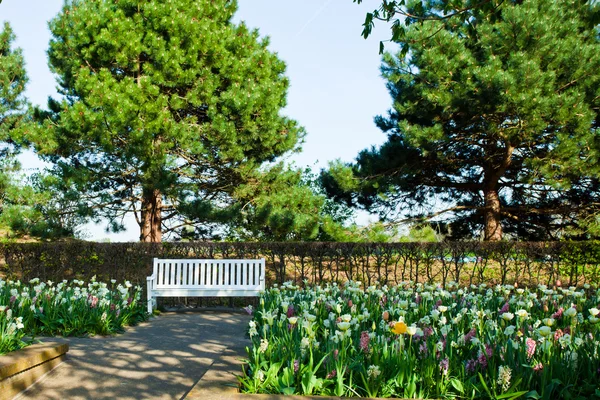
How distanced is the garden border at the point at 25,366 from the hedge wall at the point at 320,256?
210 inches

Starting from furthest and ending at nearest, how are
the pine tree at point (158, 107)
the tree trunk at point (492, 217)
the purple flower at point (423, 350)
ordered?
1. the tree trunk at point (492, 217)
2. the pine tree at point (158, 107)
3. the purple flower at point (423, 350)

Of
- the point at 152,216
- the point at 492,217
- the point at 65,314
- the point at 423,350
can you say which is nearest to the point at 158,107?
the point at 152,216

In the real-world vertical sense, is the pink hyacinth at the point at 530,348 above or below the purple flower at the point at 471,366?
above

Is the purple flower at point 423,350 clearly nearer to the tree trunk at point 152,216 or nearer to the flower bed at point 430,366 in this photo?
the flower bed at point 430,366

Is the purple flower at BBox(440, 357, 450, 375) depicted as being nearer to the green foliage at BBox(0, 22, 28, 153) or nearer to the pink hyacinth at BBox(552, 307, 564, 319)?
the pink hyacinth at BBox(552, 307, 564, 319)

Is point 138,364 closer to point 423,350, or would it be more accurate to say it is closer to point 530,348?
point 423,350

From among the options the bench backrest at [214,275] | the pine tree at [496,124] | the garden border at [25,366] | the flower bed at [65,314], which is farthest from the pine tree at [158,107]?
the garden border at [25,366]

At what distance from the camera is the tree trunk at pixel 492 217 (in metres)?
12.5

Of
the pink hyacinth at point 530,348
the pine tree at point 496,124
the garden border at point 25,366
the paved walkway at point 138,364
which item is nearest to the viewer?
the pink hyacinth at point 530,348

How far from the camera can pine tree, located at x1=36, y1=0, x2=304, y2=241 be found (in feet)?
37.0

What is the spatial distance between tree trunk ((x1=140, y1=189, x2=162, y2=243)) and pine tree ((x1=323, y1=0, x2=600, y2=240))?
4.16 metres

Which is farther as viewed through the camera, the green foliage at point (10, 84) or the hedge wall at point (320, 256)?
the green foliage at point (10, 84)

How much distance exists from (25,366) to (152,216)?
365 inches

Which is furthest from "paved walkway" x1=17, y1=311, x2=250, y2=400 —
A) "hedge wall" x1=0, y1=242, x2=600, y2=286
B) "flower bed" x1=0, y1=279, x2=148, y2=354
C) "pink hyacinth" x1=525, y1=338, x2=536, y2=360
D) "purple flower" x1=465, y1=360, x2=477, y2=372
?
"hedge wall" x1=0, y1=242, x2=600, y2=286
